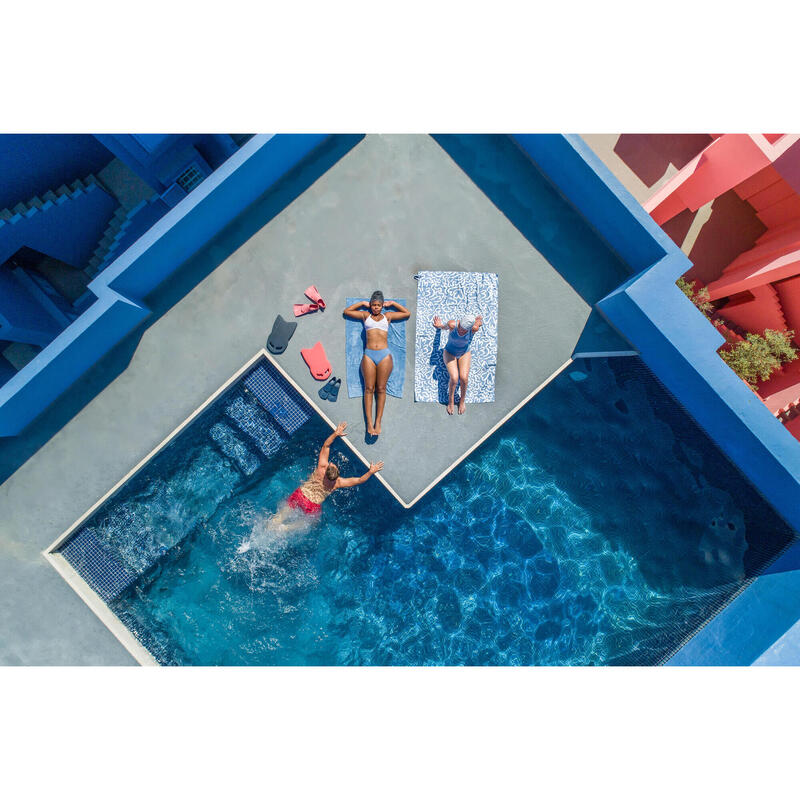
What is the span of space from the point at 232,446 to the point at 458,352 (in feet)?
14.9

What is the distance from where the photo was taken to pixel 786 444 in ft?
24.9

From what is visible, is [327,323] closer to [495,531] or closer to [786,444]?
[495,531]

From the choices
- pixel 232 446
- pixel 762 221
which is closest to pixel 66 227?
pixel 232 446

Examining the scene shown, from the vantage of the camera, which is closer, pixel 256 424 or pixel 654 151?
pixel 256 424

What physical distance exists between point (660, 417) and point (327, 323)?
6437 millimetres

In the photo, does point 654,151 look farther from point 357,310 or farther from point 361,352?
point 361,352

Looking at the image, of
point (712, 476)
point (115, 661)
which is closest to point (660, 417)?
point (712, 476)

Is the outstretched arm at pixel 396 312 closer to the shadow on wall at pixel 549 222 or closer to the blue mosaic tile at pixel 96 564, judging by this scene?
the shadow on wall at pixel 549 222

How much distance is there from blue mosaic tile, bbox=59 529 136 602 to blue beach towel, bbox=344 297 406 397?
5.14 m

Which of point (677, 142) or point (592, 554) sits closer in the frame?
point (592, 554)

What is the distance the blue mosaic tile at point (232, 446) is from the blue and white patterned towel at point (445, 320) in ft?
11.0

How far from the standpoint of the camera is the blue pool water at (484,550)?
29.6 ft

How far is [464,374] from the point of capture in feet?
26.9

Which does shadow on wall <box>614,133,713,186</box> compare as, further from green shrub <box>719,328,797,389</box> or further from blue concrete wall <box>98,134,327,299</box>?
blue concrete wall <box>98,134,327,299</box>
